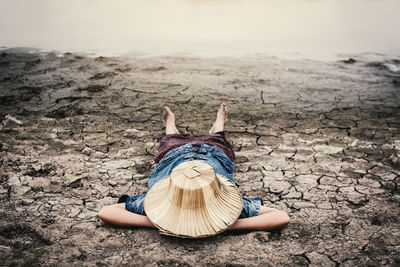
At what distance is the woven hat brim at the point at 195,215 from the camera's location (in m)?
1.42

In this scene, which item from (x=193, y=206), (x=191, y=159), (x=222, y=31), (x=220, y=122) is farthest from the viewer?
(x=222, y=31)

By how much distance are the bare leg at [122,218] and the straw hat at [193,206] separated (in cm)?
10

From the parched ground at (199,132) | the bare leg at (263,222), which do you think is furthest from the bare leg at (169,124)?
the bare leg at (263,222)

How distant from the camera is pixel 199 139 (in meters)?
2.15

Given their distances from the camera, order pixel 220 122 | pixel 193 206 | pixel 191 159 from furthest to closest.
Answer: pixel 220 122 < pixel 191 159 < pixel 193 206

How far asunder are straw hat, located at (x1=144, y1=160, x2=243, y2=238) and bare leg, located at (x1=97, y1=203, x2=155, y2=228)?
95 mm

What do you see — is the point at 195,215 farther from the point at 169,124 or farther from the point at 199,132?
the point at 199,132

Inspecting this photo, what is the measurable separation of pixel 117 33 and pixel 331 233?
611 centimetres

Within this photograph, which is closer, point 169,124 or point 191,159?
point 191,159

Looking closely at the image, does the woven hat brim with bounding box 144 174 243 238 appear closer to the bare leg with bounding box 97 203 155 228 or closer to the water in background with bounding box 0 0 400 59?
the bare leg with bounding box 97 203 155 228

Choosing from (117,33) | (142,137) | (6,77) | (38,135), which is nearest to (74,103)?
(38,135)

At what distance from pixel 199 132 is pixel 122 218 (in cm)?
128

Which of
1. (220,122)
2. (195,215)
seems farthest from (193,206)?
(220,122)

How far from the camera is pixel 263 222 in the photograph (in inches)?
61.5
